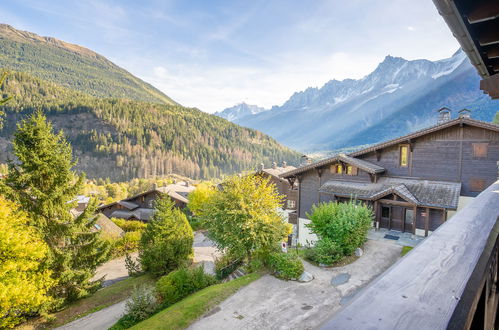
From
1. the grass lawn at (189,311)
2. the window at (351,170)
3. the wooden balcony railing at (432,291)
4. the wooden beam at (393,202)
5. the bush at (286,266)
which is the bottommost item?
the grass lawn at (189,311)

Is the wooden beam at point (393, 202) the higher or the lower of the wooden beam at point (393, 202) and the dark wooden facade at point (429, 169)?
the lower

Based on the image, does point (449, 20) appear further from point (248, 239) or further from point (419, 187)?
point (419, 187)

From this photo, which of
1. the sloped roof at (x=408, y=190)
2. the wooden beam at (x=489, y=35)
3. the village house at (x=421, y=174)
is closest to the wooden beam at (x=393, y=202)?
the village house at (x=421, y=174)

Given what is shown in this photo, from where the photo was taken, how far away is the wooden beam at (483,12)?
2.69 metres

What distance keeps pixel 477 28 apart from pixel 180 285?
638 inches

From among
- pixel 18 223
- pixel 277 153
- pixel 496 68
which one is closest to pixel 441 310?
pixel 496 68

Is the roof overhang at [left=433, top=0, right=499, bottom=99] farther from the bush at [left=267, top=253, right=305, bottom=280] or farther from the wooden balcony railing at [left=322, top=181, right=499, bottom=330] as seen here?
the bush at [left=267, top=253, right=305, bottom=280]

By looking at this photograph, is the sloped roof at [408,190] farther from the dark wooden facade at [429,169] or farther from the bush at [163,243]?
the bush at [163,243]

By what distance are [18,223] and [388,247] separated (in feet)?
73.9

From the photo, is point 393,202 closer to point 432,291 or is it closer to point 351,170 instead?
point 351,170

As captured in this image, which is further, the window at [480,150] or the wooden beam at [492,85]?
the window at [480,150]

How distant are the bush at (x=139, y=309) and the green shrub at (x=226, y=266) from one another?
4891 mm

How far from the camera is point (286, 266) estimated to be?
567 inches

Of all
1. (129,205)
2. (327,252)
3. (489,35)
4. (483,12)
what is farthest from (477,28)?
(129,205)
